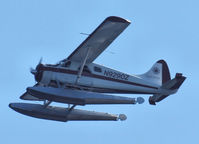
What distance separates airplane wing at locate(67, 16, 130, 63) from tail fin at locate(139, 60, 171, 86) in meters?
3.19

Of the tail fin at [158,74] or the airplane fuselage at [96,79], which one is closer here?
the airplane fuselage at [96,79]

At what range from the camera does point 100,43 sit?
2288cm

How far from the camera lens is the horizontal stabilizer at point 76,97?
71.3 ft

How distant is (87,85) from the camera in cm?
2353

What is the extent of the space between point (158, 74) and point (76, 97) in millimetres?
5943

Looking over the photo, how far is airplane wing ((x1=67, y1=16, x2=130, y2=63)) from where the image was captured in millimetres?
21156

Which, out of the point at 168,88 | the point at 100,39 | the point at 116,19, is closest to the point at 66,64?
the point at 100,39

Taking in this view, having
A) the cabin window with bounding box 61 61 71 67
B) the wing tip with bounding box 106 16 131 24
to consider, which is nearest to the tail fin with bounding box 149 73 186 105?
the cabin window with bounding box 61 61 71 67

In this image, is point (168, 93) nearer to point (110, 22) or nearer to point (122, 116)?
point (122, 116)

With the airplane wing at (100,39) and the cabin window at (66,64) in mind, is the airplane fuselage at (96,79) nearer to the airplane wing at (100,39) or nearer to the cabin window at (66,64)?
the cabin window at (66,64)

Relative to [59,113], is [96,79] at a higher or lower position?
higher

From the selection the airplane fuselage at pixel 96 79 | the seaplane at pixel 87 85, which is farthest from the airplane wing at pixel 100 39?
the airplane fuselage at pixel 96 79

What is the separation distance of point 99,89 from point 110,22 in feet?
13.3

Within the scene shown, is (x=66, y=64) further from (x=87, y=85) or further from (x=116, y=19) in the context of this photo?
(x=116, y=19)
